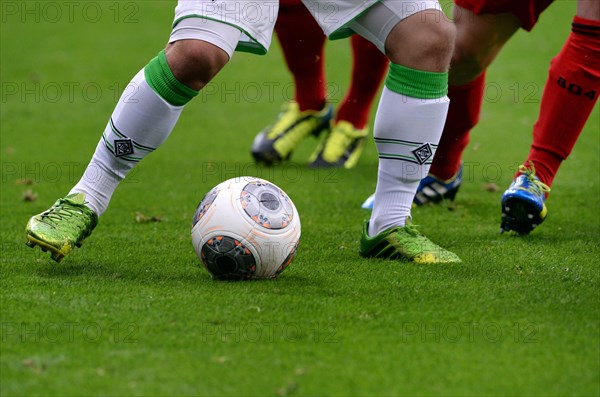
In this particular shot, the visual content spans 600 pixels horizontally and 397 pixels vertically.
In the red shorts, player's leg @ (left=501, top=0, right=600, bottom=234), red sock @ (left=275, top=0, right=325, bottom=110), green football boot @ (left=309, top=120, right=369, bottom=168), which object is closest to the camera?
player's leg @ (left=501, top=0, right=600, bottom=234)

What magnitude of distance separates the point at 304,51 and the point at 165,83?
3.27 metres

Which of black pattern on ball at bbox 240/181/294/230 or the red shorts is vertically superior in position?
the red shorts

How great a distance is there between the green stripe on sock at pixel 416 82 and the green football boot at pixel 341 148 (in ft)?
10.2

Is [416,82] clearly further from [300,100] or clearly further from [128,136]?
[300,100]

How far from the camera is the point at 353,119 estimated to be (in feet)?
23.5

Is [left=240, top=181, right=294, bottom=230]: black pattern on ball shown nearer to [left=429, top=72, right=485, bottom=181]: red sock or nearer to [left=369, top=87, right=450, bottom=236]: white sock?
[left=369, top=87, right=450, bottom=236]: white sock

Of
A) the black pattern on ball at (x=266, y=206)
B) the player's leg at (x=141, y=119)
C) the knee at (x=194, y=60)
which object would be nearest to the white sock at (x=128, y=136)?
the player's leg at (x=141, y=119)

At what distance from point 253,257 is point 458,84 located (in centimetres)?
202

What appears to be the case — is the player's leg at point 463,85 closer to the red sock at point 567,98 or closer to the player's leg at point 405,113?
the red sock at point 567,98

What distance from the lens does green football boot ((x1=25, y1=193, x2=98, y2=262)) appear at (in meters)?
3.75

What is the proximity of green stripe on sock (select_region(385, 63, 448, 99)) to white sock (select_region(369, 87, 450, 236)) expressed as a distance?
24mm

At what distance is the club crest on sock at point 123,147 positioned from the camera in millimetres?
3896

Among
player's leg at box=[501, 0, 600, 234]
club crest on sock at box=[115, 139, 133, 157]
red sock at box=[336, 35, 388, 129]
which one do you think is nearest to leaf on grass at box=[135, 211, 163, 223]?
club crest on sock at box=[115, 139, 133, 157]

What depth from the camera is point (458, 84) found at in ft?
17.1
